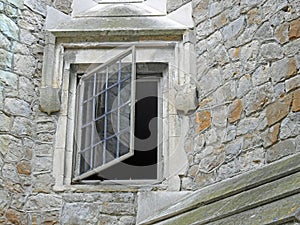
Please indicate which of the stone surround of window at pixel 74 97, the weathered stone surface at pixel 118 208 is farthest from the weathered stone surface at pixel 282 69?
the weathered stone surface at pixel 118 208

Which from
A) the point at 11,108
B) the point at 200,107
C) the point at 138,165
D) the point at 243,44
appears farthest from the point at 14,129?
the point at 243,44

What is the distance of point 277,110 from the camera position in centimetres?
335

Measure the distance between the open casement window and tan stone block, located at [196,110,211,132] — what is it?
47cm

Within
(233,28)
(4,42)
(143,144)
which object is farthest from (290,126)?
(4,42)

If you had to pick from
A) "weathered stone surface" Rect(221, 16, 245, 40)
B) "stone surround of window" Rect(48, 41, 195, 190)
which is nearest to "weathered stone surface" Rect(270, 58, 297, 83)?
"weathered stone surface" Rect(221, 16, 245, 40)

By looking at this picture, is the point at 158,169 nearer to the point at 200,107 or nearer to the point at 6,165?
the point at 200,107

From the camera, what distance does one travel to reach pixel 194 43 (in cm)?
435

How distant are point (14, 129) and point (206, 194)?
1.48 m

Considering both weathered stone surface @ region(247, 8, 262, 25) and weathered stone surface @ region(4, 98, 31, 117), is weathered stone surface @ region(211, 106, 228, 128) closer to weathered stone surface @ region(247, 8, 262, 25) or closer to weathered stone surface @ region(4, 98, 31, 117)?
weathered stone surface @ region(247, 8, 262, 25)

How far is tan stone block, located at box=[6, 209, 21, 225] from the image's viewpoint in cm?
379

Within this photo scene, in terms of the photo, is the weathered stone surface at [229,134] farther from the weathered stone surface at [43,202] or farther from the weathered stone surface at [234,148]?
the weathered stone surface at [43,202]

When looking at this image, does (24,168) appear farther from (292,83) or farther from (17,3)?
(292,83)

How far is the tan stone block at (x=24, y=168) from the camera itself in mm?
3995

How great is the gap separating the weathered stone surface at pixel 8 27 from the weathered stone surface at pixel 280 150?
2.05m
